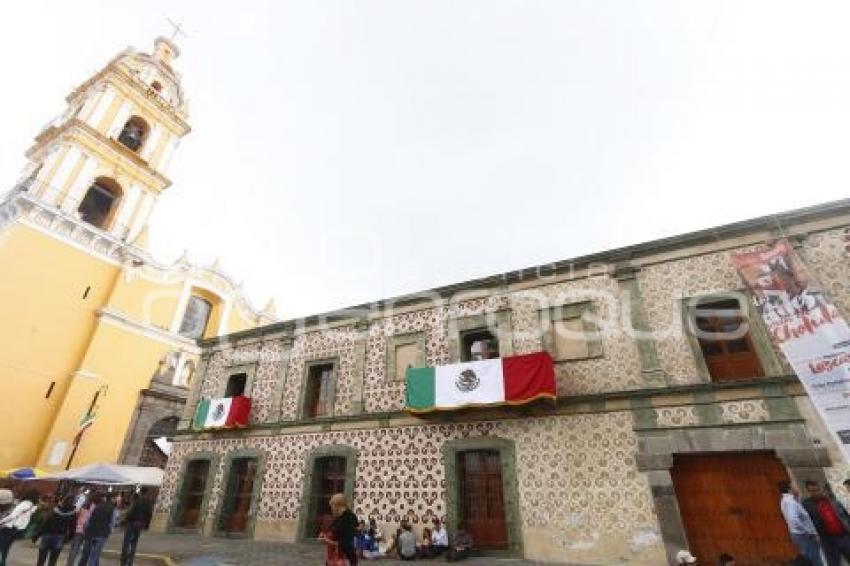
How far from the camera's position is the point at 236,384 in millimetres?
18000

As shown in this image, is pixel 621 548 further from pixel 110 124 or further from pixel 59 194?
pixel 110 124

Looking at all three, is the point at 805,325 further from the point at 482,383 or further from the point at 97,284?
the point at 97,284

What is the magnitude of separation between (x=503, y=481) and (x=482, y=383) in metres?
2.53

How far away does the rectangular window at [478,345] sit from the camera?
13.0 m

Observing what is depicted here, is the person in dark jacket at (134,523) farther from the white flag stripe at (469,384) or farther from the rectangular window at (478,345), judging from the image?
the rectangular window at (478,345)

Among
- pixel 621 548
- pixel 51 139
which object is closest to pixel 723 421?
pixel 621 548

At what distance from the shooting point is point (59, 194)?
2227 centimetres

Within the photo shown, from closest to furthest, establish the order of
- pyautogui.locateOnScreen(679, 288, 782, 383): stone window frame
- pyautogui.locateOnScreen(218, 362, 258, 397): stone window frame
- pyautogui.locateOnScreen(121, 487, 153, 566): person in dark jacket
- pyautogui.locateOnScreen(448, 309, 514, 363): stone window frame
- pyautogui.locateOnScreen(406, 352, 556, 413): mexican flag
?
pyautogui.locateOnScreen(121, 487, 153, 566): person in dark jacket < pyautogui.locateOnScreen(679, 288, 782, 383): stone window frame < pyautogui.locateOnScreen(406, 352, 556, 413): mexican flag < pyautogui.locateOnScreen(448, 309, 514, 363): stone window frame < pyautogui.locateOnScreen(218, 362, 258, 397): stone window frame

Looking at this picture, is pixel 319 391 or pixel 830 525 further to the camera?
pixel 319 391

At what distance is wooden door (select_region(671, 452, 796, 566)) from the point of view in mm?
8484

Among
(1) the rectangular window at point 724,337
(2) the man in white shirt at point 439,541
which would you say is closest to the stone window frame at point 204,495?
(2) the man in white shirt at point 439,541

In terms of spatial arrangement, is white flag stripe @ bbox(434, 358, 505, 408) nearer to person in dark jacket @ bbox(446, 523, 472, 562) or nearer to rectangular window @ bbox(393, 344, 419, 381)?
rectangular window @ bbox(393, 344, 419, 381)

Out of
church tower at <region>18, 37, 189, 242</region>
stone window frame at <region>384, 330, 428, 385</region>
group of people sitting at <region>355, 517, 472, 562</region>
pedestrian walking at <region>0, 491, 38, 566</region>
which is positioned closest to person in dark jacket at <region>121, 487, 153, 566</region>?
pedestrian walking at <region>0, 491, 38, 566</region>

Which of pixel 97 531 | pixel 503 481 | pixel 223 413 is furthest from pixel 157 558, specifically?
pixel 503 481
